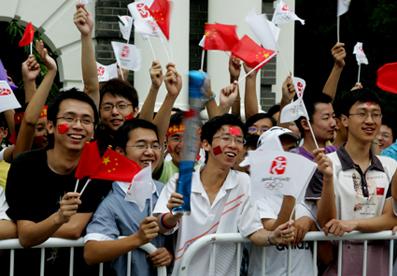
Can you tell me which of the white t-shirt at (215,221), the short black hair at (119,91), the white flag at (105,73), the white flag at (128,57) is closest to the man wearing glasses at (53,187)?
the white t-shirt at (215,221)

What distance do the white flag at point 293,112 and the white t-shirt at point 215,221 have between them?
89 cm

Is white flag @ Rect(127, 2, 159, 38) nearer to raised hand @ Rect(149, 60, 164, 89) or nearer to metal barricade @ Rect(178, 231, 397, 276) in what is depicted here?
raised hand @ Rect(149, 60, 164, 89)

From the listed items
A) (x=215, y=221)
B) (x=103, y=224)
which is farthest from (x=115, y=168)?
(x=215, y=221)

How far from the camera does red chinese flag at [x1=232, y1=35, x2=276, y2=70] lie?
733 centimetres

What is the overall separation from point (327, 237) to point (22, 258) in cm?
161

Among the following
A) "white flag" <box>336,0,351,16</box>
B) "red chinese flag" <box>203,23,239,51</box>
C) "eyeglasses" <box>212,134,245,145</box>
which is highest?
"white flag" <box>336,0,351,16</box>

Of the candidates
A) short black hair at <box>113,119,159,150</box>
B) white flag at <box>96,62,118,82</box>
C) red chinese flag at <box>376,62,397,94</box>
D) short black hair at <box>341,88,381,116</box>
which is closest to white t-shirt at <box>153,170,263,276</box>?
short black hair at <box>113,119,159,150</box>

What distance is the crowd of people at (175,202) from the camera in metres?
5.75

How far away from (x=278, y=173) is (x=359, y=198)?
65cm

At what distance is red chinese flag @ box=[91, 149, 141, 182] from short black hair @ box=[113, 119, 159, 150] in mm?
332

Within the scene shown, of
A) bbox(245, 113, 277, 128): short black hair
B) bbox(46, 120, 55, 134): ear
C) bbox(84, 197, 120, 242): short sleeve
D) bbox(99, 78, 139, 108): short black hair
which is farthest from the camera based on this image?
bbox(245, 113, 277, 128): short black hair

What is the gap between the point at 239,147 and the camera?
6.20m

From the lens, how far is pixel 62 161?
5840 mm

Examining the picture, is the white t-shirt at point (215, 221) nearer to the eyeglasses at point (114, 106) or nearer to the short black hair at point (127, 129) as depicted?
the short black hair at point (127, 129)
